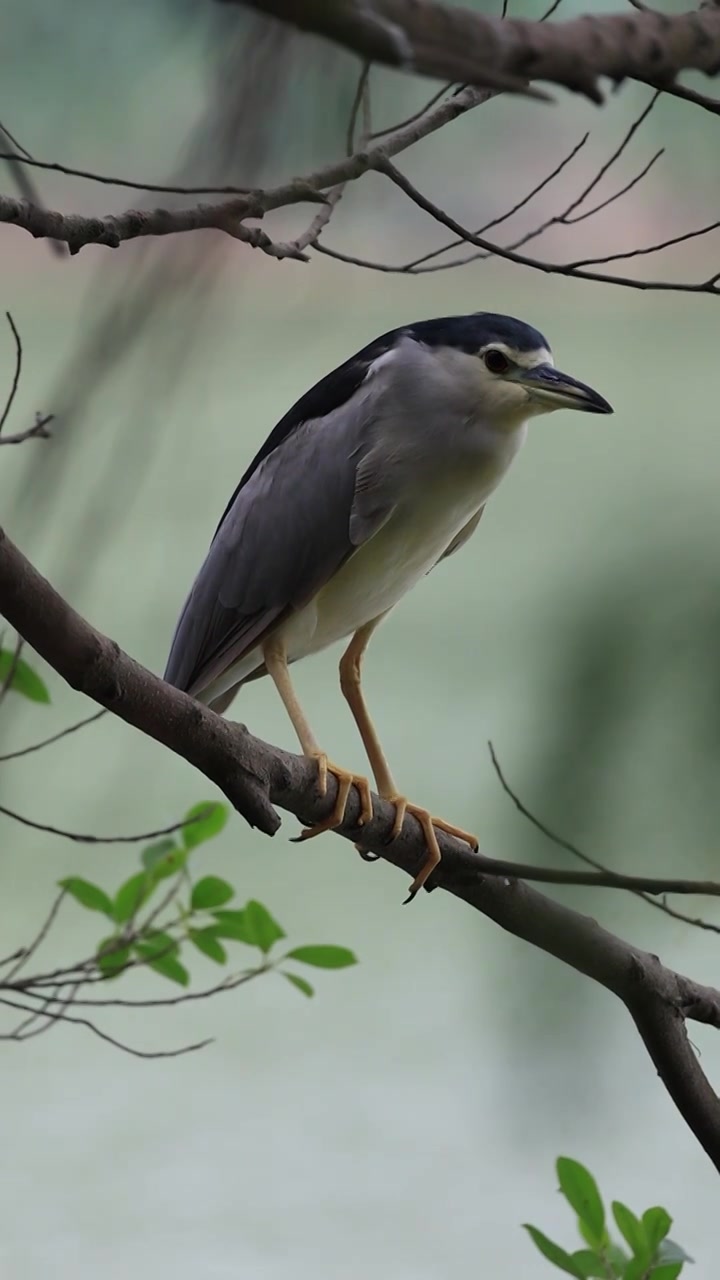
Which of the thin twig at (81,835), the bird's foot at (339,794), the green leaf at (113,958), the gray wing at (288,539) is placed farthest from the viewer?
the gray wing at (288,539)

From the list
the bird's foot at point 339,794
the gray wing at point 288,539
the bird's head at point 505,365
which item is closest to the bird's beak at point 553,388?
the bird's head at point 505,365

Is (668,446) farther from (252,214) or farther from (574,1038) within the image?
(252,214)

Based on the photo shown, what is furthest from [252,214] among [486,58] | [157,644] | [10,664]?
[157,644]

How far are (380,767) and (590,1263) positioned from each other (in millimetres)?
466

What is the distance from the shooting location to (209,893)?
121 centimetres

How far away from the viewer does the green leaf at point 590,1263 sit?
3.19ft

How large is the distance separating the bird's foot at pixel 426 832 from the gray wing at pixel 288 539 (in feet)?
0.68

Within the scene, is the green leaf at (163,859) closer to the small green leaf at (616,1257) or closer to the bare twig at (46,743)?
the bare twig at (46,743)

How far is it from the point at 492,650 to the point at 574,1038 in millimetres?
72

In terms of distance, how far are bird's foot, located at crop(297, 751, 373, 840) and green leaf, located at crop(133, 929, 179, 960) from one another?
0.20m

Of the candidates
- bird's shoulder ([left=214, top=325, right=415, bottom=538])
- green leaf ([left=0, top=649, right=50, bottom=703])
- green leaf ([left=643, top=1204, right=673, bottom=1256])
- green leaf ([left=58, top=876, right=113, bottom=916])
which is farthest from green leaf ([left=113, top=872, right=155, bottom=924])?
green leaf ([left=643, top=1204, right=673, bottom=1256])

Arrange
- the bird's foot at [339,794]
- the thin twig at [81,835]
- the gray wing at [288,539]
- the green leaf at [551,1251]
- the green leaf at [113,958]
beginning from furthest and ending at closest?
the gray wing at [288,539] → the green leaf at [113,958] → the bird's foot at [339,794] → the green leaf at [551,1251] → the thin twig at [81,835]

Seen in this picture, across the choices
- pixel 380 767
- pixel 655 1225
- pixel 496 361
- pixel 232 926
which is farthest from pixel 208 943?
pixel 496 361

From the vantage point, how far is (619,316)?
10.4 inches
